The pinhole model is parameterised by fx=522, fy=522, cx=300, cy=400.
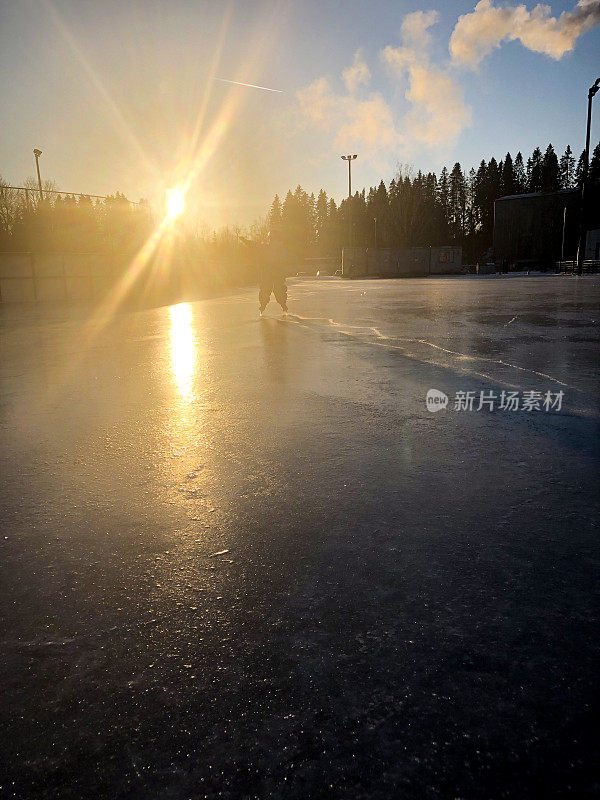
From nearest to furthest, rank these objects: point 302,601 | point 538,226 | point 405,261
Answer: point 302,601
point 405,261
point 538,226

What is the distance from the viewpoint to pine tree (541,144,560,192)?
92.6 meters

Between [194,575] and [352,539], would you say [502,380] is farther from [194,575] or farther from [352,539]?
[194,575]

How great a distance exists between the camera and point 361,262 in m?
55.5

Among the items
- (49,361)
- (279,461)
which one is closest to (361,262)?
(49,361)

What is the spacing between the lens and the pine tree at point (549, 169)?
92.6 meters

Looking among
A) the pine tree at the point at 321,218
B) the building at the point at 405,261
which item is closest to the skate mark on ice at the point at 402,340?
the building at the point at 405,261

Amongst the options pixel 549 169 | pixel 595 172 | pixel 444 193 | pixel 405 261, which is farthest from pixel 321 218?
pixel 405 261

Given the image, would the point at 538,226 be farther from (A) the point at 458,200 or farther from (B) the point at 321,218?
(B) the point at 321,218

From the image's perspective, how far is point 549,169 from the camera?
96.3 m

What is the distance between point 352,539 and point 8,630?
1.41 m

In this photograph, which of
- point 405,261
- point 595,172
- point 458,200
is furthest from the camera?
point 458,200

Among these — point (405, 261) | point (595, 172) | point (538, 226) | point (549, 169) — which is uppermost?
point (549, 169)

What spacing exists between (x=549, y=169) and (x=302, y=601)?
113542 mm

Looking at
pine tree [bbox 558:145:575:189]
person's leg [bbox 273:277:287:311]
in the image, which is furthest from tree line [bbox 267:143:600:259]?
person's leg [bbox 273:277:287:311]
